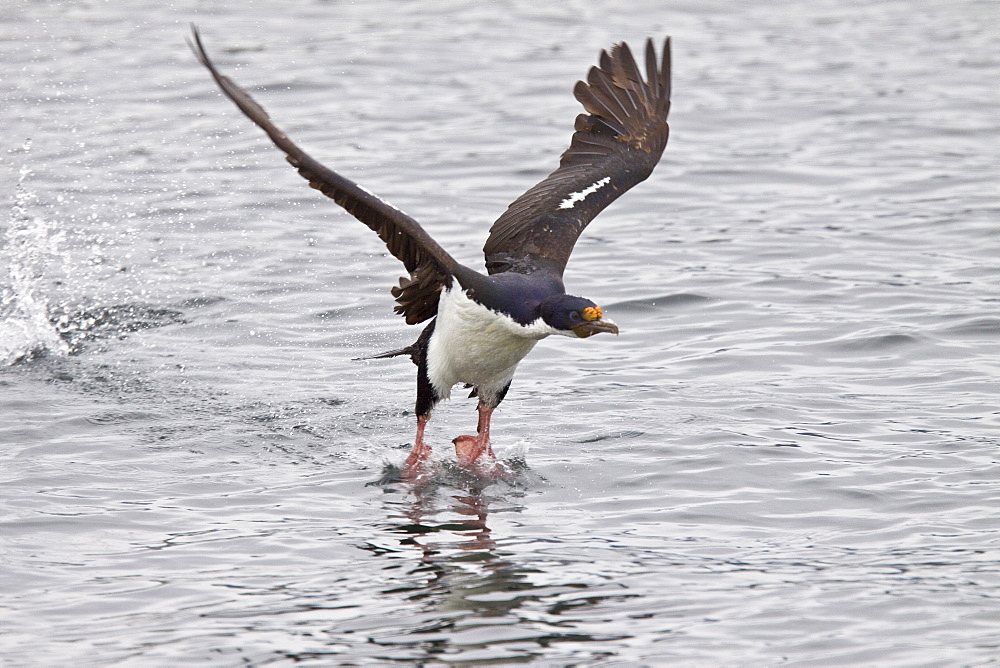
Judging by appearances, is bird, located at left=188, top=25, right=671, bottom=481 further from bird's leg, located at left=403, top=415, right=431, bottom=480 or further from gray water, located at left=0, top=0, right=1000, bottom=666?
gray water, located at left=0, top=0, right=1000, bottom=666

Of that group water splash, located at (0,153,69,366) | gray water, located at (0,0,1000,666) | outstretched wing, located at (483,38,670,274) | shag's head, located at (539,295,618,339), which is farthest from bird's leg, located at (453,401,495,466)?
water splash, located at (0,153,69,366)

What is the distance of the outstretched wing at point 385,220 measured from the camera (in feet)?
21.5

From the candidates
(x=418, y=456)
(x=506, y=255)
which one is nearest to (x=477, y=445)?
(x=418, y=456)

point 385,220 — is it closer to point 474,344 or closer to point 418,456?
point 474,344

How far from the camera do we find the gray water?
6.18 meters

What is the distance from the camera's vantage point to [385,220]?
7.05 metres

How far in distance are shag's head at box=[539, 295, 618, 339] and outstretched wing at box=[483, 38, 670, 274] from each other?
130 cm

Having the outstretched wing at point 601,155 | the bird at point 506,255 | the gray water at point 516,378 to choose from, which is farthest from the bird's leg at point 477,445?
the outstretched wing at point 601,155

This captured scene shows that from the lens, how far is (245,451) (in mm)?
8109

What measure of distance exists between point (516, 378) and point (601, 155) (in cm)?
166

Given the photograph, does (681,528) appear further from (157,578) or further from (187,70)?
(187,70)

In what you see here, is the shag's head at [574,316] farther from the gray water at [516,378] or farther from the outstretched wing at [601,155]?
the outstretched wing at [601,155]

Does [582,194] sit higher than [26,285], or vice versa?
[582,194]

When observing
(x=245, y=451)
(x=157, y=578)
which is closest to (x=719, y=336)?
(x=245, y=451)
